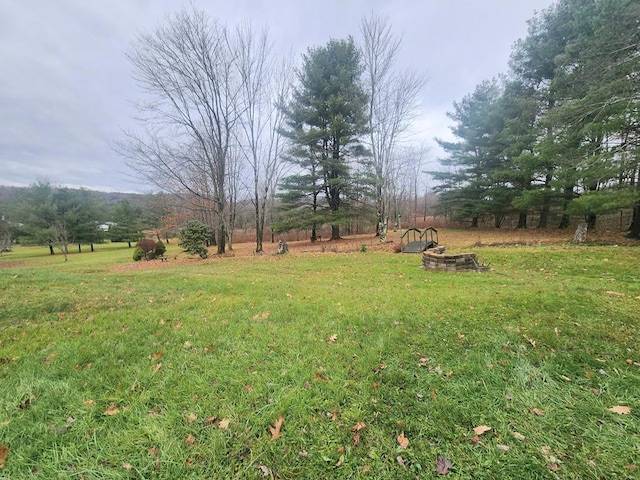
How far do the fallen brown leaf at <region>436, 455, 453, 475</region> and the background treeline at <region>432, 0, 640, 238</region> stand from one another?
1155cm

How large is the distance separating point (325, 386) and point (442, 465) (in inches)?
40.2

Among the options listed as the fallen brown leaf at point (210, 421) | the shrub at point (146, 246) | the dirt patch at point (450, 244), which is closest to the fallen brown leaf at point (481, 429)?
the fallen brown leaf at point (210, 421)

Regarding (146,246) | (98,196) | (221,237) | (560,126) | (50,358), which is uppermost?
(98,196)

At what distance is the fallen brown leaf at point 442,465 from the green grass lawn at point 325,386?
18mm

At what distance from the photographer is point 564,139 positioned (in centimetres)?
1081

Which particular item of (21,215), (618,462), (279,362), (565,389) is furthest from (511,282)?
(21,215)

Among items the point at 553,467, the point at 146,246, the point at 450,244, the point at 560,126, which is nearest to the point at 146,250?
the point at 146,246

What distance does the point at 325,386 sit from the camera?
7.61 ft

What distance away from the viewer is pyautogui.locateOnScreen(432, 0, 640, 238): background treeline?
834 centimetres

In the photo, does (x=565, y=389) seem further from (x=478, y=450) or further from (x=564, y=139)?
(x=564, y=139)

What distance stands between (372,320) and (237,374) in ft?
6.36


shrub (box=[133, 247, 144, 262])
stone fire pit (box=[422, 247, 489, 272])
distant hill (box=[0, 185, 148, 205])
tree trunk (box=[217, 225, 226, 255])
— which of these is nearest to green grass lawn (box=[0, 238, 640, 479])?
stone fire pit (box=[422, 247, 489, 272])

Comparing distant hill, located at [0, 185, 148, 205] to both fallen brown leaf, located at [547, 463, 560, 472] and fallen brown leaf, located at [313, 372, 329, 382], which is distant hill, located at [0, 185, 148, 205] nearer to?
fallen brown leaf, located at [313, 372, 329, 382]

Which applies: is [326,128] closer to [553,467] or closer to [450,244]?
[450,244]
